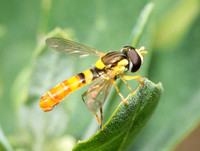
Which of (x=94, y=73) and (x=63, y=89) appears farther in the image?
(x=94, y=73)

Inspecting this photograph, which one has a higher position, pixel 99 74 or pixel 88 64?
pixel 88 64

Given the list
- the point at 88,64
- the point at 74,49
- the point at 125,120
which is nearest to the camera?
the point at 125,120

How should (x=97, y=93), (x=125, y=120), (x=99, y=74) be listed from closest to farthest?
1. (x=125, y=120)
2. (x=97, y=93)
3. (x=99, y=74)

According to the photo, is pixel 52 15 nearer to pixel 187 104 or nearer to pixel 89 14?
pixel 89 14

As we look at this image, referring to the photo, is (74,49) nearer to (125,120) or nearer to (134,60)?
(134,60)

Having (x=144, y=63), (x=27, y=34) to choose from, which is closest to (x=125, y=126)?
(x=144, y=63)

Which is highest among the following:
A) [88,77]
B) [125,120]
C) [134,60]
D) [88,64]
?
[88,64]

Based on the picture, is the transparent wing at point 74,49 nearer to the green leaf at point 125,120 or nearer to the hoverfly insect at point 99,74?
the hoverfly insect at point 99,74

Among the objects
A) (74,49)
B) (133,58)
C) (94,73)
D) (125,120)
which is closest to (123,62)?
(133,58)
